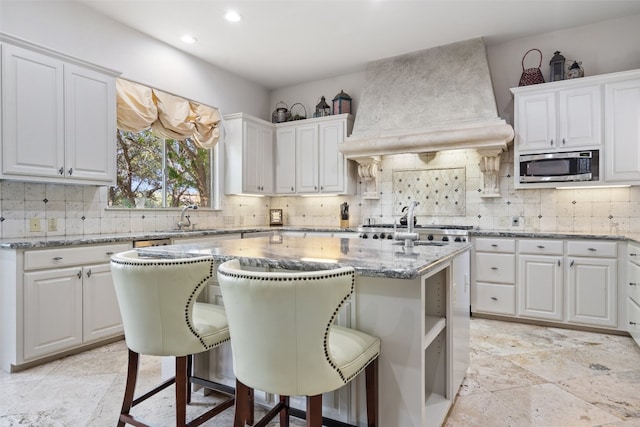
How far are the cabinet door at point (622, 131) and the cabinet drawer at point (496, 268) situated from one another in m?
1.17

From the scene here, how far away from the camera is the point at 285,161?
17.8ft

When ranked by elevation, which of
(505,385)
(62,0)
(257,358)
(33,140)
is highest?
(62,0)

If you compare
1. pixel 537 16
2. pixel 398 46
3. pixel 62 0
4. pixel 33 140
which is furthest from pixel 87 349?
pixel 537 16

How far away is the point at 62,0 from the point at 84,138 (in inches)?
49.6

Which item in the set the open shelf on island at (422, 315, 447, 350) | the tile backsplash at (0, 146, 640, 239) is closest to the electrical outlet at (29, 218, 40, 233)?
the tile backsplash at (0, 146, 640, 239)

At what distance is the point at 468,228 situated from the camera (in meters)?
4.05

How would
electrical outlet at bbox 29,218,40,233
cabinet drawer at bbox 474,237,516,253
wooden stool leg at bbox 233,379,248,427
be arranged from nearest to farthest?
wooden stool leg at bbox 233,379,248,427 < electrical outlet at bbox 29,218,40,233 < cabinet drawer at bbox 474,237,516,253

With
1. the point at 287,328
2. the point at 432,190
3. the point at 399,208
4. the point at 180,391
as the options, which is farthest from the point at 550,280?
the point at 180,391

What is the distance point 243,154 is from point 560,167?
3.59m

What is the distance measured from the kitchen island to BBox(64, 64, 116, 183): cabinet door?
151 centimetres

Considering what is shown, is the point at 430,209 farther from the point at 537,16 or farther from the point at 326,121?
the point at 537,16

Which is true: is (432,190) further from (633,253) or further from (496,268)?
(633,253)

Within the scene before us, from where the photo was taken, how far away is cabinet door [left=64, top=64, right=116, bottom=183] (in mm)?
3025

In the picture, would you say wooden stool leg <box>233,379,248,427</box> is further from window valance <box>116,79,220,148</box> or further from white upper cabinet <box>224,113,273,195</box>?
white upper cabinet <box>224,113,273,195</box>
